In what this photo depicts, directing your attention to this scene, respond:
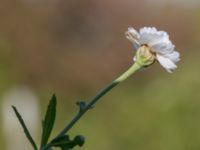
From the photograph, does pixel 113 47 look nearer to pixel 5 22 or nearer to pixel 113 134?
pixel 5 22

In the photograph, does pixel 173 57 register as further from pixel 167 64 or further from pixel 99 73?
pixel 99 73

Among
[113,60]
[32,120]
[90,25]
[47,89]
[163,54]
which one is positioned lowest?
[163,54]

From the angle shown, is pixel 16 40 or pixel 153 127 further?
pixel 16 40

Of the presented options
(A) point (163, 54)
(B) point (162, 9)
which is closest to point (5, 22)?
(B) point (162, 9)

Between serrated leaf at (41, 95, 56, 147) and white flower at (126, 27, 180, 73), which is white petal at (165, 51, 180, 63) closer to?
white flower at (126, 27, 180, 73)

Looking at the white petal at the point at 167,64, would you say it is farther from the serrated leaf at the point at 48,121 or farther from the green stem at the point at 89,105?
the serrated leaf at the point at 48,121
